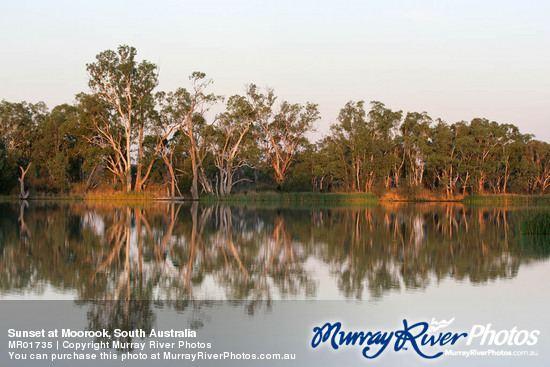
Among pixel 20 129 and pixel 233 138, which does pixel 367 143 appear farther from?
pixel 20 129

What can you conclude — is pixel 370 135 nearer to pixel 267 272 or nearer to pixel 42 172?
pixel 42 172

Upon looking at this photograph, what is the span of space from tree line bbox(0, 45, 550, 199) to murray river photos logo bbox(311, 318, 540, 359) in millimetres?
42697

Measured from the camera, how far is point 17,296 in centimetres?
762

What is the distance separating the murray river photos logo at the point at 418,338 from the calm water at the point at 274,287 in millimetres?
133

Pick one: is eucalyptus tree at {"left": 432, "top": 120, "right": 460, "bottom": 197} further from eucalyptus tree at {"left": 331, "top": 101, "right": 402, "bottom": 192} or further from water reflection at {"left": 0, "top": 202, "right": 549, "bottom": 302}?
water reflection at {"left": 0, "top": 202, "right": 549, "bottom": 302}

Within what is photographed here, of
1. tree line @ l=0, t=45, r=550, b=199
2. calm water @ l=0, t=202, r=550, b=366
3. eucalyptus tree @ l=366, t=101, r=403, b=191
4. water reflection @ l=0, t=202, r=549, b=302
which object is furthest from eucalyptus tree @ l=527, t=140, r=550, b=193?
calm water @ l=0, t=202, r=550, b=366

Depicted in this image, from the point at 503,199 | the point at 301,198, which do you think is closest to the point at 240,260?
the point at 301,198

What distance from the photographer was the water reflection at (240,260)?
326 inches

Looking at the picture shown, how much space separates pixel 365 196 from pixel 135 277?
39.6 meters

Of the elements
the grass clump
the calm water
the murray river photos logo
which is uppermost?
the calm water

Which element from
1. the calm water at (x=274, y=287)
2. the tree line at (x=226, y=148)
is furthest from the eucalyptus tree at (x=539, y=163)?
the calm water at (x=274, y=287)

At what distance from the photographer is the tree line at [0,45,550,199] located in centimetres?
4825

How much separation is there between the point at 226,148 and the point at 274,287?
44.2 m

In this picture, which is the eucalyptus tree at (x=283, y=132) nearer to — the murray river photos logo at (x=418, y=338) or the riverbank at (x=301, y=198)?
the riverbank at (x=301, y=198)
